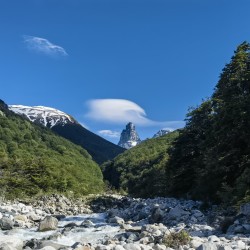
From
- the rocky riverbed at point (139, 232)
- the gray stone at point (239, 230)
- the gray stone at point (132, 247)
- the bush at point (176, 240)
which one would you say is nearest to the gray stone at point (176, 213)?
the rocky riverbed at point (139, 232)

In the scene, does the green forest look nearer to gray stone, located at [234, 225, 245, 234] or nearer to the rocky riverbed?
the rocky riverbed

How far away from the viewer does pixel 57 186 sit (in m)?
Result: 57.1

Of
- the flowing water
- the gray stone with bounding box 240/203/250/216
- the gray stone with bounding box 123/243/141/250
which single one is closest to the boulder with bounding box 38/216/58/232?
the flowing water

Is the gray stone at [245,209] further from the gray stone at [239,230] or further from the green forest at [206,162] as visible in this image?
the gray stone at [239,230]

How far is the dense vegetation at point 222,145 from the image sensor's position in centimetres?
2836

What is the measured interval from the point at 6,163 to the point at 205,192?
99.4 feet

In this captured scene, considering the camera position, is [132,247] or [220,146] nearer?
[132,247]

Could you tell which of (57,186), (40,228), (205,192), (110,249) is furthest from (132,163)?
(110,249)

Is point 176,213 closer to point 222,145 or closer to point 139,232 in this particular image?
point 139,232

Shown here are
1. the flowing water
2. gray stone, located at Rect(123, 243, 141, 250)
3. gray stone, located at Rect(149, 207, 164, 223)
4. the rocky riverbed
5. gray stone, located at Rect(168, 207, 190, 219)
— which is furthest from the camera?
gray stone, located at Rect(149, 207, 164, 223)

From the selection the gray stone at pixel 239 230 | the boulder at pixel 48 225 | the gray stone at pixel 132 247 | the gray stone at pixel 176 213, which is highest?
the gray stone at pixel 176 213

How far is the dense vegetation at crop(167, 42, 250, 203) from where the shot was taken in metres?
28.4

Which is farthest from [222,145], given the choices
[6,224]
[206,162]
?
[6,224]

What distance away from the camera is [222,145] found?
30.5 m
